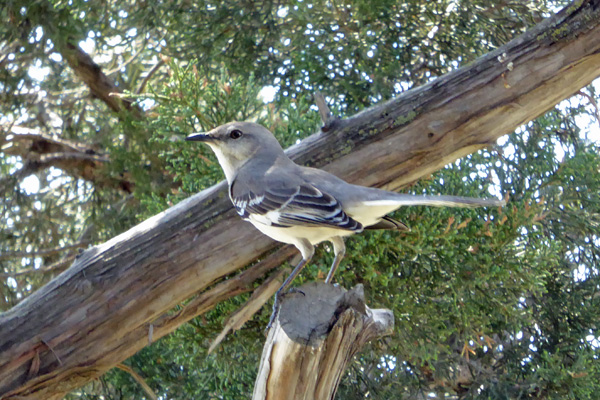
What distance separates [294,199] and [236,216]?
2.39ft

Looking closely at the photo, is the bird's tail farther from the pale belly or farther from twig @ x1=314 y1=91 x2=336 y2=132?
twig @ x1=314 y1=91 x2=336 y2=132

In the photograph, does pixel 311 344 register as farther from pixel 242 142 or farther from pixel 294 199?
pixel 242 142

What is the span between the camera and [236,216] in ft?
12.4

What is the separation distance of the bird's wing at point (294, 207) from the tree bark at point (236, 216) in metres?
0.51

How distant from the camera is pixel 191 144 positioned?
3.96 metres

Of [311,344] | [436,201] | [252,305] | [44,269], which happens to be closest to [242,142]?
[252,305]

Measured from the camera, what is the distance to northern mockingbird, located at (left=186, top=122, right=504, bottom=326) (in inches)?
116

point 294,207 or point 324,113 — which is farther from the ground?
point 324,113

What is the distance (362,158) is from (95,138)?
2852 mm

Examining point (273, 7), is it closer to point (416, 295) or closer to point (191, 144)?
point (191, 144)

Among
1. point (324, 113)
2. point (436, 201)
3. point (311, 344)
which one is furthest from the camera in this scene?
point (324, 113)

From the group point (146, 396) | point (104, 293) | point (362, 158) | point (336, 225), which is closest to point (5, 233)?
point (146, 396)

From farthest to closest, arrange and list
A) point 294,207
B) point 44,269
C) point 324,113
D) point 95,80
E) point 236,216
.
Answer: point 95,80, point 44,269, point 236,216, point 324,113, point 294,207

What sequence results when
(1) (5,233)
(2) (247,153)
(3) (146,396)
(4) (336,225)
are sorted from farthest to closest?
(1) (5,233) → (3) (146,396) → (2) (247,153) → (4) (336,225)
